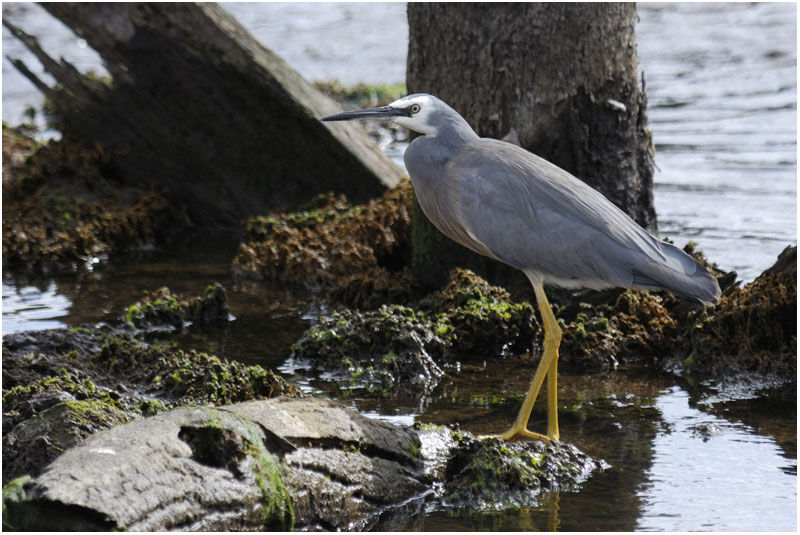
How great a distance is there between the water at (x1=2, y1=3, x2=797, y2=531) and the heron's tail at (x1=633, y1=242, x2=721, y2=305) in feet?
2.23

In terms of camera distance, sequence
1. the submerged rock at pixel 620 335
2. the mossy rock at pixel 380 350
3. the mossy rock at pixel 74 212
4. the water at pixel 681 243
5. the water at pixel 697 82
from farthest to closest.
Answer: the water at pixel 697 82, the mossy rock at pixel 74 212, the submerged rock at pixel 620 335, the mossy rock at pixel 380 350, the water at pixel 681 243

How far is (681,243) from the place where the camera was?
334 inches

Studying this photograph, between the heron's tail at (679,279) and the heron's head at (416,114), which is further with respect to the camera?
the heron's head at (416,114)

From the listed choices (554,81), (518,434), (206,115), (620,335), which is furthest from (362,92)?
(518,434)

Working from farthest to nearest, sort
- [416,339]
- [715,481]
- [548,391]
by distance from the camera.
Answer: [416,339], [548,391], [715,481]

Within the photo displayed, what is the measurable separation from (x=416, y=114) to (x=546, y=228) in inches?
34.5

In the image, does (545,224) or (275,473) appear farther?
(545,224)

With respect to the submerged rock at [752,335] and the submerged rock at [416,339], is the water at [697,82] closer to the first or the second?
the submerged rock at [752,335]

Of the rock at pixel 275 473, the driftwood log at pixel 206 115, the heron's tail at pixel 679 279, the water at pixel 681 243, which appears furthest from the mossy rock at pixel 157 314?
the heron's tail at pixel 679 279

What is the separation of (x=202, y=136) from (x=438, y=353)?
390 cm

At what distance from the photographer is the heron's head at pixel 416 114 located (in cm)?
528

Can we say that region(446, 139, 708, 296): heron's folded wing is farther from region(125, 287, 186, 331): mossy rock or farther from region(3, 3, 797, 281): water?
region(125, 287, 186, 331): mossy rock

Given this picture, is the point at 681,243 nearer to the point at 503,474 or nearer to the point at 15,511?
the point at 503,474

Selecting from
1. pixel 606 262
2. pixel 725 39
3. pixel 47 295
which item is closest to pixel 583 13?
pixel 606 262
